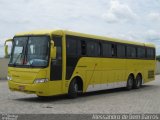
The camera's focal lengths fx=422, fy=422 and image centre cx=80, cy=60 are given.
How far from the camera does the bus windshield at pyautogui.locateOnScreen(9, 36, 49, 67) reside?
17.3m

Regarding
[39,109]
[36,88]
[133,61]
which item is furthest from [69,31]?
[133,61]

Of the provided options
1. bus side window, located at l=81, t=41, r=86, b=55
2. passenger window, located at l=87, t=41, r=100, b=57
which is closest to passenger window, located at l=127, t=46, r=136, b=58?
passenger window, located at l=87, t=41, r=100, b=57

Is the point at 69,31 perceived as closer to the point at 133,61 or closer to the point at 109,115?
the point at 109,115

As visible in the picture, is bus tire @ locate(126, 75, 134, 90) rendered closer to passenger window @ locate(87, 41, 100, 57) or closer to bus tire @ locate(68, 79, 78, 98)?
passenger window @ locate(87, 41, 100, 57)

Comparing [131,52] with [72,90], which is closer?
[72,90]

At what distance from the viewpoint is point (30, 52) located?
57.9 ft

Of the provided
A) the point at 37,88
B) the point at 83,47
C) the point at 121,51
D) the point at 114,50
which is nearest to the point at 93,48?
the point at 83,47

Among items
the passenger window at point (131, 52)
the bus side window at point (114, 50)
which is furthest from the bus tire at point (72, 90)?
the passenger window at point (131, 52)

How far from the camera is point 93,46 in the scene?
21.2 meters

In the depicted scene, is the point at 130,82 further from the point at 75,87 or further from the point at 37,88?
the point at 37,88

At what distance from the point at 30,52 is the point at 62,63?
150 cm

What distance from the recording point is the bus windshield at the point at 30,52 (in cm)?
1730

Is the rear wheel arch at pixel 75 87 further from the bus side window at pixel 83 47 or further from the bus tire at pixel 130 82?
the bus tire at pixel 130 82

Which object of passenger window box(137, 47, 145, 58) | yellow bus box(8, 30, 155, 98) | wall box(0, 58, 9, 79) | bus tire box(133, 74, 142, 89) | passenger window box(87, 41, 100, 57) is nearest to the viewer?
yellow bus box(8, 30, 155, 98)
